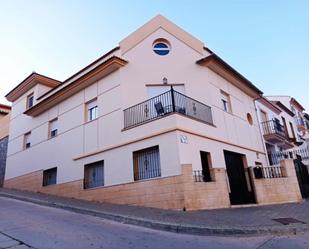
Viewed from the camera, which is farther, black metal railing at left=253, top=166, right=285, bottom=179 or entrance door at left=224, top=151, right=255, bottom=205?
black metal railing at left=253, top=166, right=285, bottom=179

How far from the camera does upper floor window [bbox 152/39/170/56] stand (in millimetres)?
12672

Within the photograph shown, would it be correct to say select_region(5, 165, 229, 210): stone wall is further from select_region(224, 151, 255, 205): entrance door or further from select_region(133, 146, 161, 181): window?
select_region(224, 151, 255, 205): entrance door

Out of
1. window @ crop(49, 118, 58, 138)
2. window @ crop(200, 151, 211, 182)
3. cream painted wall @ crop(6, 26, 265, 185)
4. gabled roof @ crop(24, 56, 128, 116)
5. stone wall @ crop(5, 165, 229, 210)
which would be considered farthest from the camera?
window @ crop(49, 118, 58, 138)

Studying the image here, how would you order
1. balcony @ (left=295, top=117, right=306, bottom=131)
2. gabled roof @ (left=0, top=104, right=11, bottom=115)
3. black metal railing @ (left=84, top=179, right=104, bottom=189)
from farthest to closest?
balcony @ (left=295, top=117, right=306, bottom=131), gabled roof @ (left=0, top=104, right=11, bottom=115), black metal railing @ (left=84, top=179, right=104, bottom=189)

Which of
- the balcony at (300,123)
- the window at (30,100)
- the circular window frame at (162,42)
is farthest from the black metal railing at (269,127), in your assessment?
the window at (30,100)

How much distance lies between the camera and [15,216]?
25.5ft

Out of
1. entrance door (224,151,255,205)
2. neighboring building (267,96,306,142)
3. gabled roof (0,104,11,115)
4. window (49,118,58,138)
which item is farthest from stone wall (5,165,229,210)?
neighboring building (267,96,306,142)

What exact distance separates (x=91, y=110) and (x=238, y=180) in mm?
7812

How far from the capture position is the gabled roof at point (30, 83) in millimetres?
17109

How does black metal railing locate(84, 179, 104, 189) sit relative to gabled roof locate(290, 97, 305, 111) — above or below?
below

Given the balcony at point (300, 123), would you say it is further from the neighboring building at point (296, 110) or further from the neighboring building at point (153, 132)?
the neighboring building at point (153, 132)

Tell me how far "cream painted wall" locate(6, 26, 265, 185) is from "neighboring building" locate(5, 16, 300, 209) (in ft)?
0.15

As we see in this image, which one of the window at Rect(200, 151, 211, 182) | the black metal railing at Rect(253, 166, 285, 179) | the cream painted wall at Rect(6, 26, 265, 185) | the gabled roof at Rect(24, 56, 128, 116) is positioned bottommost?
the black metal railing at Rect(253, 166, 285, 179)

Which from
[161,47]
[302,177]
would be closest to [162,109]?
[161,47]
